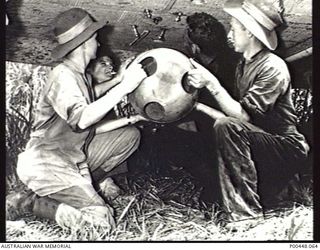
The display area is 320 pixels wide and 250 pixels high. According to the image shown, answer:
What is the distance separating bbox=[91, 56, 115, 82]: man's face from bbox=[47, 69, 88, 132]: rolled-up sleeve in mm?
141

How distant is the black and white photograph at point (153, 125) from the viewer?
3.78 m

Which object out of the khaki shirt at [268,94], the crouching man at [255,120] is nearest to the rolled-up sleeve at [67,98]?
the crouching man at [255,120]

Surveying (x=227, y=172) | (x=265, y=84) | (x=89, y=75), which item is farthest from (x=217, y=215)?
(x=89, y=75)

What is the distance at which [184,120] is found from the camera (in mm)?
3824

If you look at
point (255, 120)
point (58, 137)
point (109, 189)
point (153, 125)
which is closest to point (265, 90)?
point (255, 120)

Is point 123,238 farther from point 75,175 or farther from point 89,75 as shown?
point 89,75

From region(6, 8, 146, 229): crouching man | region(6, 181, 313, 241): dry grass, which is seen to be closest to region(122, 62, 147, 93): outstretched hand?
region(6, 8, 146, 229): crouching man

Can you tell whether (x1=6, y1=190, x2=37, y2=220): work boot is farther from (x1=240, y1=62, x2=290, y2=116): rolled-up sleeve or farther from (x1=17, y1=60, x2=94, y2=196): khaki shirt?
(x1=240, y1=62, x2=290, y2=116): rolled-up sleeve

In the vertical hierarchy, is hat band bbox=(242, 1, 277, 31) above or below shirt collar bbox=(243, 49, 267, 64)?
above

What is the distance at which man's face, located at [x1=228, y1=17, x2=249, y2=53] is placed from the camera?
12.8 feet

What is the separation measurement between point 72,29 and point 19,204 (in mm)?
980

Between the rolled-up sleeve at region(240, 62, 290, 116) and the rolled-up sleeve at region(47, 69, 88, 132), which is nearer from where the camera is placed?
the rolled-up sleeve at region(47, 69, 88, 132)

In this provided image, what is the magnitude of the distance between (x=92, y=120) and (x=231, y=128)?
754mm

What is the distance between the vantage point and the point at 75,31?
3.80 m
